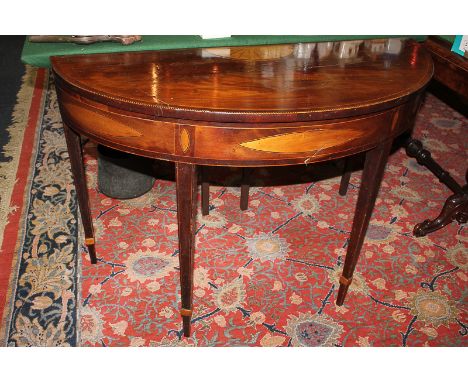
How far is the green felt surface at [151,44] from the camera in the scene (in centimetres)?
136

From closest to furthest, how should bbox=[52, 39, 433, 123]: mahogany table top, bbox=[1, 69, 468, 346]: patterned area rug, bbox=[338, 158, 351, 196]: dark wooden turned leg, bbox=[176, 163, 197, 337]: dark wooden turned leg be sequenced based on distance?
bbox=[52, 39, 433, 123]: mahogany table top → bbox=[176, 163, 197, 337]: dark wooden turned leg → bbox=[1, 69, 468, 346]: patterned area rug → bbox=[338, 158, 351, 196]: dark wooden turned leg

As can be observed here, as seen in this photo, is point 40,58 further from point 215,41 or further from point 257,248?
point 257,248

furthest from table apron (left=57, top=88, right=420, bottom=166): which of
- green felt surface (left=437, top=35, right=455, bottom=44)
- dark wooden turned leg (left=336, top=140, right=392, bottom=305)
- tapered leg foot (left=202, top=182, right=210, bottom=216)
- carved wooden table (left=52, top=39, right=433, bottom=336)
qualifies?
tapered leg foot (left=202, top=182, right=210, bottom=216)

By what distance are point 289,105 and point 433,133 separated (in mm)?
2286

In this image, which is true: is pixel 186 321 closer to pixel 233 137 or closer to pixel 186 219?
pixel 186 219

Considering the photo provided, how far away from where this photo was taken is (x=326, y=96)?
3.71 ft

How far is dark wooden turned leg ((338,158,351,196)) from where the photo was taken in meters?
2.30

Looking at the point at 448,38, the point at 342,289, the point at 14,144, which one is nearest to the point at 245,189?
the point at 342,289

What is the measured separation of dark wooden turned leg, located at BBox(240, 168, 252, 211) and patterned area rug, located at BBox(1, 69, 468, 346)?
0.16 feet

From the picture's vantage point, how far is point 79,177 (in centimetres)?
157

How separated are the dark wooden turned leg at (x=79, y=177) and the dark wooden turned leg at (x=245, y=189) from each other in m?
0.74

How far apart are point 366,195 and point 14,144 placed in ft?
7.26

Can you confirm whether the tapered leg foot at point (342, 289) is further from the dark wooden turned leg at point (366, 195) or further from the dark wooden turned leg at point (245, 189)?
the dark wooden turned leg at point (245, 189)

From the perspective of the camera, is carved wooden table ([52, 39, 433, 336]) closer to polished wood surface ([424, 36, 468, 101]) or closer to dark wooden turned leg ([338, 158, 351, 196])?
polished wood surface ([424, 36, 468, 101])
